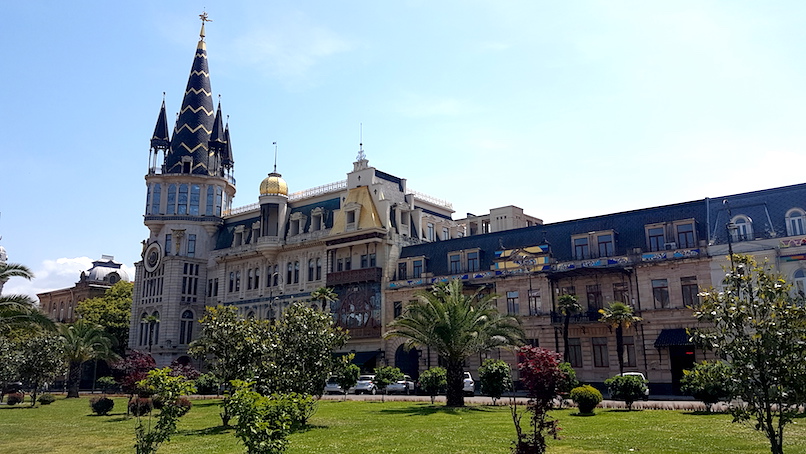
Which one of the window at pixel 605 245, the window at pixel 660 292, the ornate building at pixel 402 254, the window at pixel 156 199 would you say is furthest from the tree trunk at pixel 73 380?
the window at pixel 660 292

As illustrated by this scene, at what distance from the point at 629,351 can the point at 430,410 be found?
66.5ft

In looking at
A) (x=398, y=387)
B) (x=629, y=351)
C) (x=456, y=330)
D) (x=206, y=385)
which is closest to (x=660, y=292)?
(x=629, y=351)

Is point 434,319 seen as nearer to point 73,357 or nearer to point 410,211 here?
point 410,211

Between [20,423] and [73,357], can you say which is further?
[73,357]

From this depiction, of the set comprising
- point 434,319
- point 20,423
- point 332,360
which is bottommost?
point 20,423

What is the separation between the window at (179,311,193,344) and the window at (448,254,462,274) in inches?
1389

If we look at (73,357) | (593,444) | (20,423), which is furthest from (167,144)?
(593,444)

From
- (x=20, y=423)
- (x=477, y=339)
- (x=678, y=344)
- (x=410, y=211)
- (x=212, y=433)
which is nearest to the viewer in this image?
(x=212, y=433)

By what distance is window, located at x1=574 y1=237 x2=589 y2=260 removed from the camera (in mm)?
48625

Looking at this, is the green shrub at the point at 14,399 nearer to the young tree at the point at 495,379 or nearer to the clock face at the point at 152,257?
the clock face at the point at 152,257

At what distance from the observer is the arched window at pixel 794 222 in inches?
1574

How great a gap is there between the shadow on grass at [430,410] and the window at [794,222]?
23741 millimetres

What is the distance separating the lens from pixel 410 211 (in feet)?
214

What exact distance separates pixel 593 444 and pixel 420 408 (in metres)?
14.6
